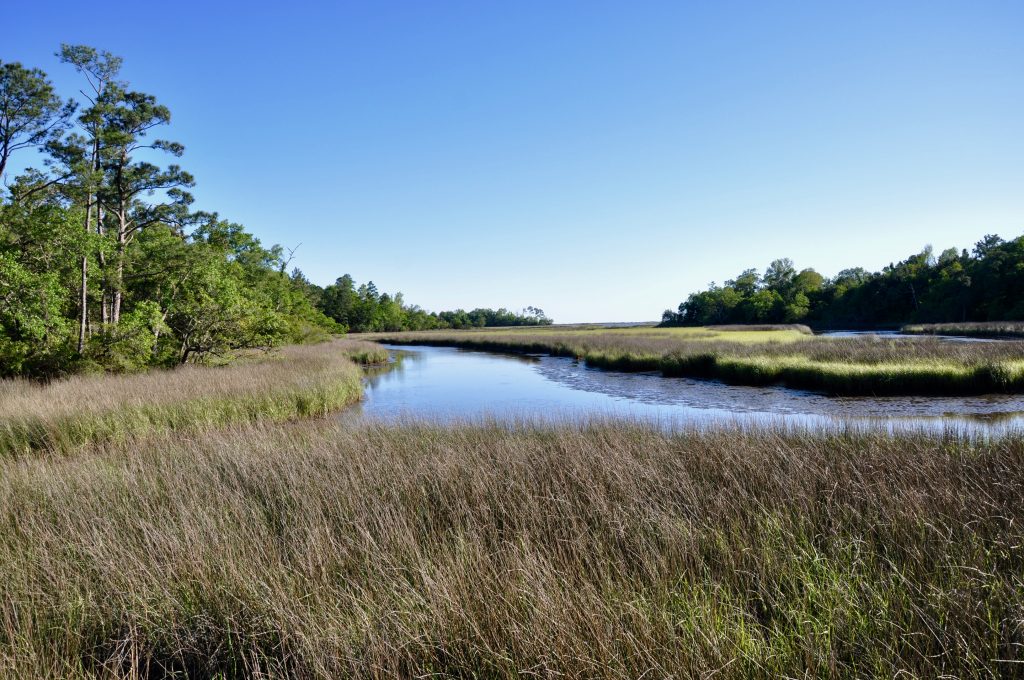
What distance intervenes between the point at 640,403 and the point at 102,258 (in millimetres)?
17068

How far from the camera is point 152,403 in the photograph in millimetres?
10375

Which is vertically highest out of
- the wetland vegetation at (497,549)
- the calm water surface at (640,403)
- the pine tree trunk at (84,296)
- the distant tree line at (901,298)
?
the distant tree line at (901,298)

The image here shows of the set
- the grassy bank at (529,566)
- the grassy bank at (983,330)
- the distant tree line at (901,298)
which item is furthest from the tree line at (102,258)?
the distant tree line at (901,298)

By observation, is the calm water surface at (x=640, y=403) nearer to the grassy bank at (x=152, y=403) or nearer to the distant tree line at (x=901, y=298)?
the grassy bank at (x=152, y=403)

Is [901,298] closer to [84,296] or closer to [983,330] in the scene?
[983,330]

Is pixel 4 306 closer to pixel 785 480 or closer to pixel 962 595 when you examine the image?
pixel 785 480

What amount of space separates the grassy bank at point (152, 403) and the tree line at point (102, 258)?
194 cm

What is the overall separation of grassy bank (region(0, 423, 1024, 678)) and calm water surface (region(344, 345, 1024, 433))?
3.41m

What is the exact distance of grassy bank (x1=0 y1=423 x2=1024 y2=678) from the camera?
2.36 m

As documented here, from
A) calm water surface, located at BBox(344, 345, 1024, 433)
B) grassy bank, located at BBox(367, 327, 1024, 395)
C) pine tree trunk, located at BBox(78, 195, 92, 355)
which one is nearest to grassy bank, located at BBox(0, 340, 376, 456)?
calm water surface, located at BBox(344, 345, 1024, 433)

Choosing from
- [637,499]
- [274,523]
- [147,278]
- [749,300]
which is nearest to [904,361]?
[637,499]

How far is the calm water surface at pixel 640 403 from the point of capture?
34.2 ft

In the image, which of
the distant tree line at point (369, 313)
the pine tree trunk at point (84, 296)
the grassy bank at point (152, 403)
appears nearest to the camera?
the grassy bank at point (152, 403)

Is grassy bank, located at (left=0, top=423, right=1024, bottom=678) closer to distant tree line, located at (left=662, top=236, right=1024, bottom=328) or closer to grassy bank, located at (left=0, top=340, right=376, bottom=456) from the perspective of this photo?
grassy bank, located at (left=0, top=340, right=376, bottom=456)
